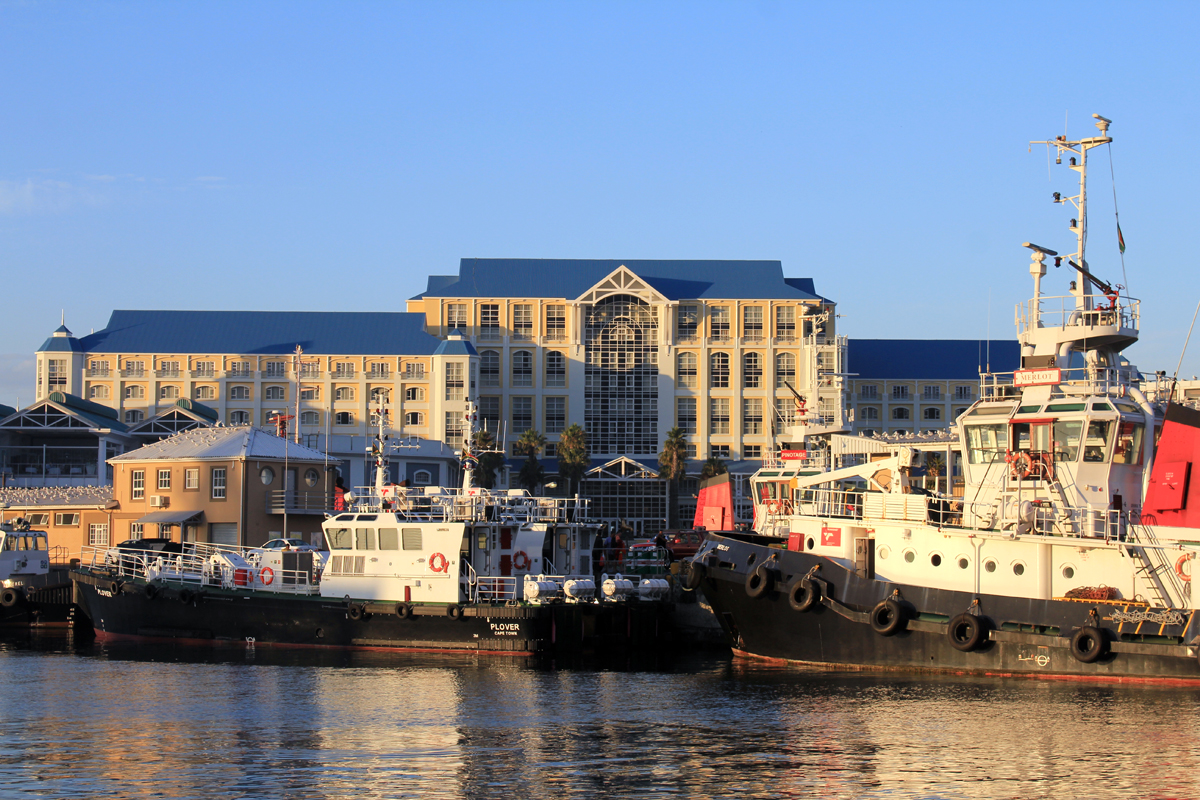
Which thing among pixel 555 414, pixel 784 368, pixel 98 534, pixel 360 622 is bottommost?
pixel 360 622

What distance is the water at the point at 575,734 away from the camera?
2277cm

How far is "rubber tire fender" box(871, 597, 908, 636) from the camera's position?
3428cm

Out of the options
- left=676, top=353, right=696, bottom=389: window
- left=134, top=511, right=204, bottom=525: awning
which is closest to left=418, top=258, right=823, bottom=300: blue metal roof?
left=676, top=353, right=696, bottom=389: window

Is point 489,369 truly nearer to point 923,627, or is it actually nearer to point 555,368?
point 555,368

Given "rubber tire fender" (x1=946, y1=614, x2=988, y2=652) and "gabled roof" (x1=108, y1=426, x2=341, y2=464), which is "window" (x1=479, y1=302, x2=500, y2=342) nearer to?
"gabled roof" (x1=108, y1=426, x2=341, y2=464)

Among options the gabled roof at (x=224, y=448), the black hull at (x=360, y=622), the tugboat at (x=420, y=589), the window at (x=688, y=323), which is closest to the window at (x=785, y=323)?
the window at (x=688, y=323)

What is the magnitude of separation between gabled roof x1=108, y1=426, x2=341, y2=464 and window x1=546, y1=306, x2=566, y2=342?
6265cm

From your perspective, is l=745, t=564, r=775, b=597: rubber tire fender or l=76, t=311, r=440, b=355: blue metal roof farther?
l=76, t=311, r=440, b=355: blue metal roof

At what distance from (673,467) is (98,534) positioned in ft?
183

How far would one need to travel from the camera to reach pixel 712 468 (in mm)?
104500

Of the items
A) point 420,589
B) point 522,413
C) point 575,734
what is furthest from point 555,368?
point 575,734

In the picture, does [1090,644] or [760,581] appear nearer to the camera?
[1090,644]

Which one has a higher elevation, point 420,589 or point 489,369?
point 489,369

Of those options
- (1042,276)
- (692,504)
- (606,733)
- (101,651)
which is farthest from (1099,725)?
(692,504)
